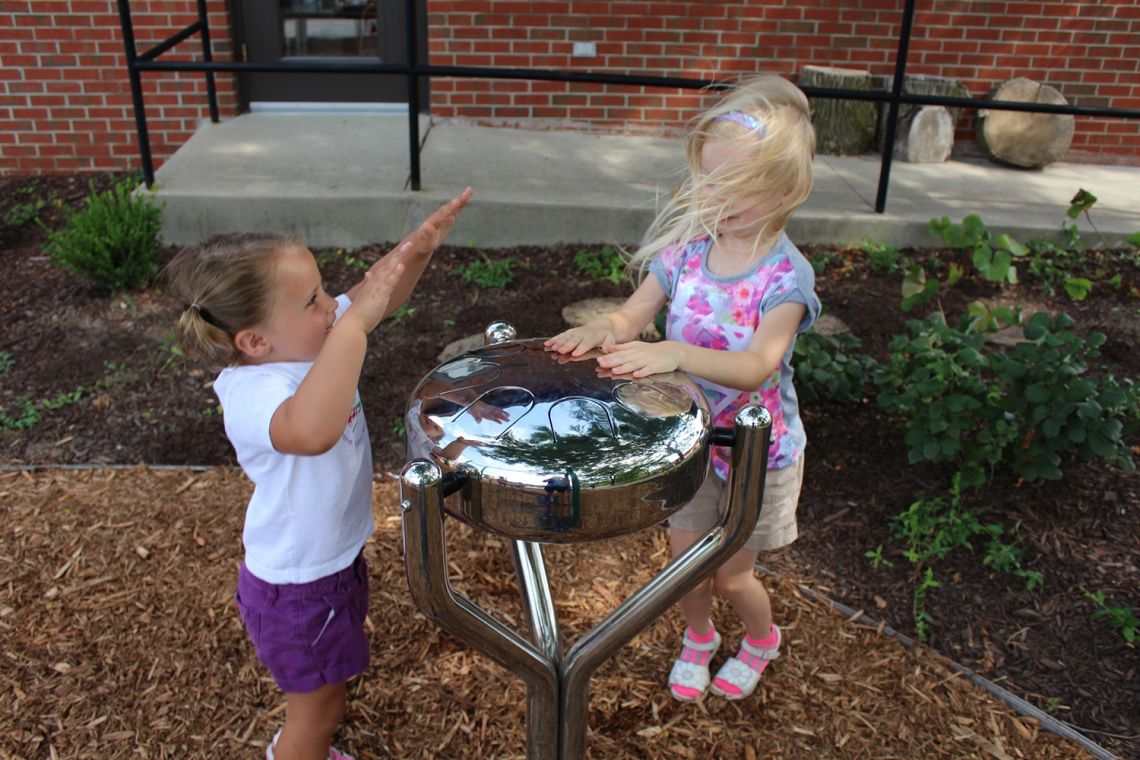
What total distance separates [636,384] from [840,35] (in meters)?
5.06

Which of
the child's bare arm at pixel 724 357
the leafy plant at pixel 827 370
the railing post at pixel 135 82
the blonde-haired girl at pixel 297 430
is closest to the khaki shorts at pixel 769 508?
the child's bare arm at pixel 724 357

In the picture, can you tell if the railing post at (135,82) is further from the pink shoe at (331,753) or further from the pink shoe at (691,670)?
the pink shoe at (691,670)

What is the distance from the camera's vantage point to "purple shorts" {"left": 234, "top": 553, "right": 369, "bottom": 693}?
64.3 inches

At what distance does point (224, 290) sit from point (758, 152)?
897 millimetres

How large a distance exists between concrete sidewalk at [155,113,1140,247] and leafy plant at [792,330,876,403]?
151 centimetres

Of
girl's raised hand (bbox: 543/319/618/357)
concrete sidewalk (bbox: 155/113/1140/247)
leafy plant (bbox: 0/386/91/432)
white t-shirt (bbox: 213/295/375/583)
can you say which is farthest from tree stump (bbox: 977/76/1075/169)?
white t-shirt (bbox: 213/295/375/583)

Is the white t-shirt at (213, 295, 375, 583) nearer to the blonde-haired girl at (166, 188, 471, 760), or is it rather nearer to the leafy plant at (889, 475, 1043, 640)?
the blonde-haired girl at (166, 188, 471, 760)

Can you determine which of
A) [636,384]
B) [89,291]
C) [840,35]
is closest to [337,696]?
[636,384]

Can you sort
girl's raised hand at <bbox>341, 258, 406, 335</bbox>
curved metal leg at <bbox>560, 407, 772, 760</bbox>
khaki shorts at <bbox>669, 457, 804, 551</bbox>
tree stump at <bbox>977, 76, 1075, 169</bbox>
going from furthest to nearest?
tree stump at <bbox>977, 76, 1075, 169</bbox>, khaki shorts at <bbox>669, 457, 804, 551</bbox>, girl's raised hand at <bbox>341, 258, 406, 335</bbox>, curved metal leg at <bbox>560, 407, 772, 760</bbox>

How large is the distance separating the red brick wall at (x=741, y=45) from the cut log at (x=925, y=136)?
A: 311mm

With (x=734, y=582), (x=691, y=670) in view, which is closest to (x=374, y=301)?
(x=734, y=582)

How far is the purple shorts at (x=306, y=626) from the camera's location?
5.36ft

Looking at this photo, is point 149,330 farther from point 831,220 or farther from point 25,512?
point 831,220

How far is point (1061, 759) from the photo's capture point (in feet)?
6.62
